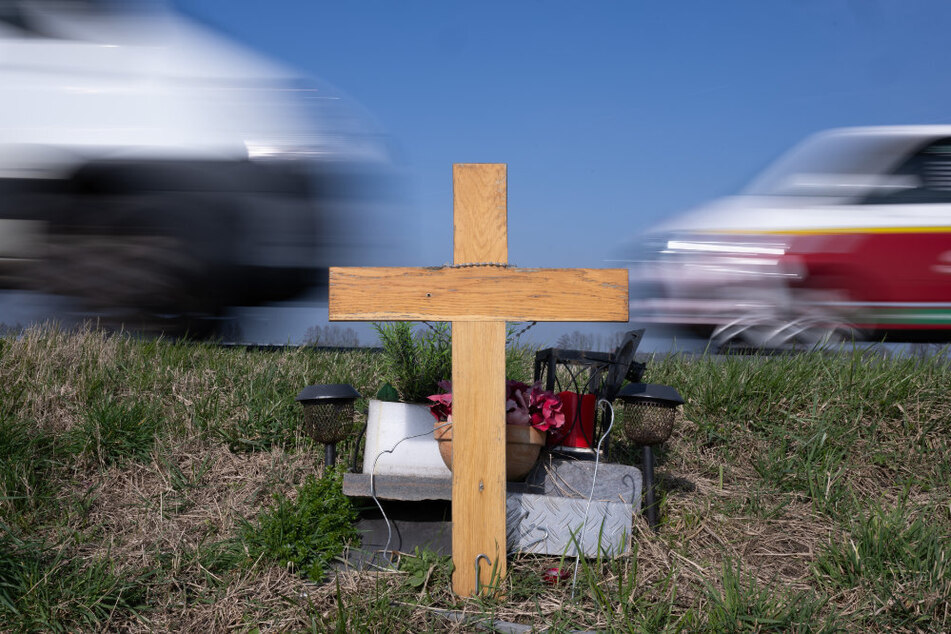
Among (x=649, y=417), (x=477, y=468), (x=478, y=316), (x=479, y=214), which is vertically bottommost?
(x=477, y=468)

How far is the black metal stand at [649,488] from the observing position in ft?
9.12

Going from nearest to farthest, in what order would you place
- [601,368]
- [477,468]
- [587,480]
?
1. [477,468]
2. [587,480]
3. [601,368]

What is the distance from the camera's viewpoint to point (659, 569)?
8.47 ft

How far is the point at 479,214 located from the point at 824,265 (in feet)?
11.7

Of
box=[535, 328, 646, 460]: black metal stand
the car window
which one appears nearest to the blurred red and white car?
the car window

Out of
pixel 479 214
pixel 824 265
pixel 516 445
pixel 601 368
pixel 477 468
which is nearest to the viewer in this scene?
pixel 477 468

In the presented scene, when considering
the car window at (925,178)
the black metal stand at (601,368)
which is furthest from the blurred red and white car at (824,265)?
the black metal stand at (601,368)

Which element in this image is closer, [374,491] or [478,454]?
[478,454]

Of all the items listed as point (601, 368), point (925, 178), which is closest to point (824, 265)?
point (925, 178)

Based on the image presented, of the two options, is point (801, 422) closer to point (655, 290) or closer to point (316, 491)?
point (655, 290)

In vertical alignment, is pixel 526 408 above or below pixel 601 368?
below

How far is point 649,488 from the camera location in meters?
2.78

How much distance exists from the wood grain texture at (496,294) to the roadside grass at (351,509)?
0.82 meters

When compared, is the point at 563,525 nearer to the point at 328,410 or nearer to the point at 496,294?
the point at 496,294
